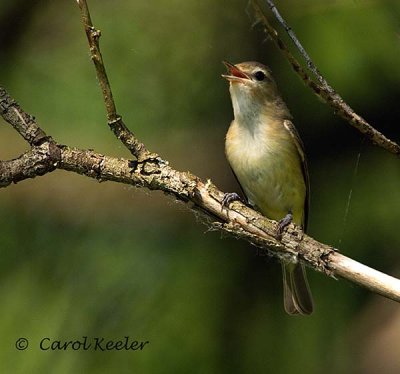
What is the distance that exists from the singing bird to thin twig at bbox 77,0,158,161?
35.8 inches

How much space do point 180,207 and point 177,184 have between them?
0.48 metres

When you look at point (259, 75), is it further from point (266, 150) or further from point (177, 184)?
point (177, 184)

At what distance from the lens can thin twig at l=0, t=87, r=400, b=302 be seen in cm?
160

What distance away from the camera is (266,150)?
2.72 metres

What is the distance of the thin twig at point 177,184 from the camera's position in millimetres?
1598

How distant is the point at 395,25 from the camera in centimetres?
188

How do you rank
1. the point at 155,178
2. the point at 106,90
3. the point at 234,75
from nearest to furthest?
the point at 106,90
the point at 155,178
the point at 234,75

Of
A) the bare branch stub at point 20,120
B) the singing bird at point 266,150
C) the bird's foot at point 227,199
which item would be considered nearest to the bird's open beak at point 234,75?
the singing bird at point 266,150

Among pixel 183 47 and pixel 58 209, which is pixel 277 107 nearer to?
pixel 183 47

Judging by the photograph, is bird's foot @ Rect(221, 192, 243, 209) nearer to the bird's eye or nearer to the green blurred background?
the green blurred background

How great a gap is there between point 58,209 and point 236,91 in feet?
2.74

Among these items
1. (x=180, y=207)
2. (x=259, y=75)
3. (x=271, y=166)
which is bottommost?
(x=180, y=207)

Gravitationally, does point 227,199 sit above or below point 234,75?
below

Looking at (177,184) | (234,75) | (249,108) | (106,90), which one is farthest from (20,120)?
(249,108)
